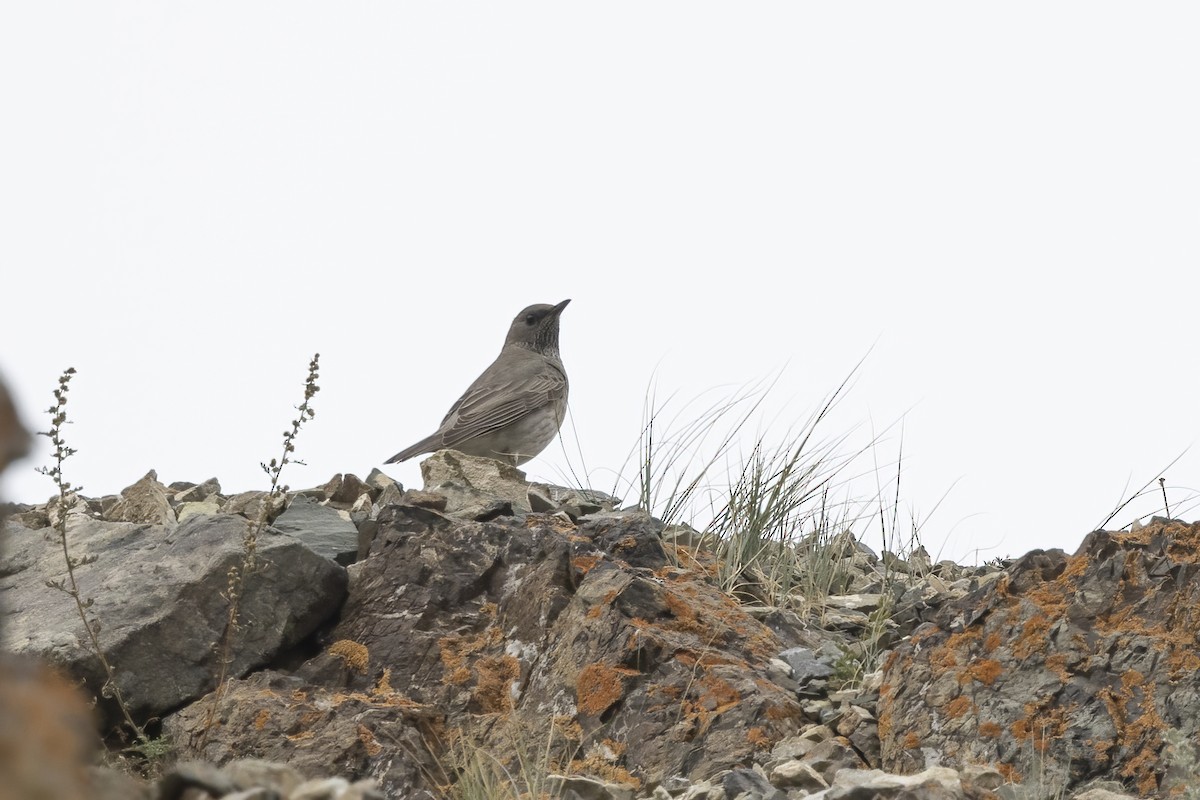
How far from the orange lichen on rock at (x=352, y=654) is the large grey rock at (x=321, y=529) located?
49 centimetres

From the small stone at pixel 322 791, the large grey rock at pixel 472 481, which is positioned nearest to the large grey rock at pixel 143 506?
the large grey rock at pixel 472 481

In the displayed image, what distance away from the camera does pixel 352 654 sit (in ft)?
17.1

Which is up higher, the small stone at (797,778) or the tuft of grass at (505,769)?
the small stone at (797,778)

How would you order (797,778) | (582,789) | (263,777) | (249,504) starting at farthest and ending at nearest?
(249,504)
(582,789)
(797,778)
(263,777)

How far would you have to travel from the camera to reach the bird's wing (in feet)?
32.4

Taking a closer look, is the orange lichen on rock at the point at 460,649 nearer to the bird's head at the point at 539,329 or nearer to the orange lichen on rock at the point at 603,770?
the orange lichen on rock at the point at 603,770

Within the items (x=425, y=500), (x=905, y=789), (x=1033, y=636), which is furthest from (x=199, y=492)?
(x=905, y=789)

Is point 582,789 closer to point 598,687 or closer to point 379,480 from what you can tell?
point 598,687

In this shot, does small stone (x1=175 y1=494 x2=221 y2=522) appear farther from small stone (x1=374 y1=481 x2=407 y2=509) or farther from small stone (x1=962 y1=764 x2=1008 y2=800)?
small stone (x1=962 y1=764 x2=1008 y2=800)

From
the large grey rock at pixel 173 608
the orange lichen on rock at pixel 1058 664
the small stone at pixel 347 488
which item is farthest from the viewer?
the small stone at pixel 347 488

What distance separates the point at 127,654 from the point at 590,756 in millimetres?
1879

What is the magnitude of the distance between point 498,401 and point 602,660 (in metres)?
5.31

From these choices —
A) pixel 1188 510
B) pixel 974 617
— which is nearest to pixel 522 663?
pixel 974 617

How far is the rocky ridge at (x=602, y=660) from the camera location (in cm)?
419
